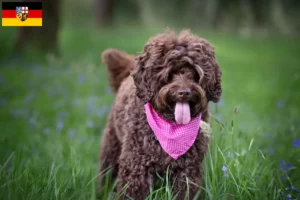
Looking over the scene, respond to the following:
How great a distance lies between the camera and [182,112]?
129 inches

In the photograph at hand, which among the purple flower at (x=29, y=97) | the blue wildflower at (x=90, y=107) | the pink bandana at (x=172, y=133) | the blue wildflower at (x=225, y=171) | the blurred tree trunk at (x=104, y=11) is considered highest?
the blurred tree trunk at (x=104, y=11)

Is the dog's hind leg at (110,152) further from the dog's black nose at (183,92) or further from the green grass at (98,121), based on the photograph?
the dog's black nose at (183,92)

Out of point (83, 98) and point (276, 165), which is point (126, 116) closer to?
point (276, 165)

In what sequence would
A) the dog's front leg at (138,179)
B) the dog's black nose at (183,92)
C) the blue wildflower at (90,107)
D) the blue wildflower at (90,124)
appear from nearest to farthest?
the dog's black nose at (183,92) → the dog's front leg at (138,179) → the blue wildflower at (90,124) → the blue wildflower at (90,107)

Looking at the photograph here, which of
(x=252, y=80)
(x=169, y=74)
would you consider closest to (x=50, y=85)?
(x=252, y=80)

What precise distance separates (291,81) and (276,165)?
508cm

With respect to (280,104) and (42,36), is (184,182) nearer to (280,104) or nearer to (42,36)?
(280,104)

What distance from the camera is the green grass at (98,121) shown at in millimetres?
3484

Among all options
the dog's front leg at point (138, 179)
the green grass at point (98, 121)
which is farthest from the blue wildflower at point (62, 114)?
the dog's front leg at point (138, 179)

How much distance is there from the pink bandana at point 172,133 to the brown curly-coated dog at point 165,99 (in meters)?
0.06

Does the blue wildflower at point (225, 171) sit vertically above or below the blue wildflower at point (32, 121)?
above

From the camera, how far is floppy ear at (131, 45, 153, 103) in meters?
3.39

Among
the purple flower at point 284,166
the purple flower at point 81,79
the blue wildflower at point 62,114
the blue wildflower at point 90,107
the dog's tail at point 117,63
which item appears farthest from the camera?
the purple flower at point 81,79

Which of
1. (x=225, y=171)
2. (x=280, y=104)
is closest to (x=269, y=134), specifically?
(x=280, y=104)
